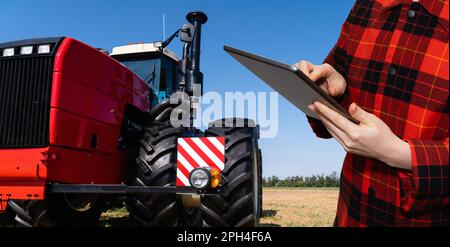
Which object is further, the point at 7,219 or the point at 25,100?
the point at 7,219

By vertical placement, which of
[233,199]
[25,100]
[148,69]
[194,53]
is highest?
[148,69]

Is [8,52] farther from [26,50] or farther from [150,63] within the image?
[150,63]

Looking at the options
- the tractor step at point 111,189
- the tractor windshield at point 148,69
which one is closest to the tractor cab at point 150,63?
the tractor windshield at point 148,69

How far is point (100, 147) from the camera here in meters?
3.71

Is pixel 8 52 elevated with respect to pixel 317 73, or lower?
elevated

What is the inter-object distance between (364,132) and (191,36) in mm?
3403

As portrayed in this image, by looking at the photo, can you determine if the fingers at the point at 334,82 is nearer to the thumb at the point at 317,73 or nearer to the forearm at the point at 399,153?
the thumb at the point at 317,73

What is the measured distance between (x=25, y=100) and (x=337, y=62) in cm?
286

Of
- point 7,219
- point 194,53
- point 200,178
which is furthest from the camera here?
point 7,219

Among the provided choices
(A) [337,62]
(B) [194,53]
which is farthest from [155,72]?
(A) [337,62]

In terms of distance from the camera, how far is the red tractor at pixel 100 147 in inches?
123

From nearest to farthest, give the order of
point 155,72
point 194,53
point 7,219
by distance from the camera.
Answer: point 194,53 < point 7,219 < point 155,72

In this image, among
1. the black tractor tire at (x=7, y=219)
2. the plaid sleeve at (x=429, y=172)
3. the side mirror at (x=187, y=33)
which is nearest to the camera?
the plaid sleeve at (x=429, y=172)
